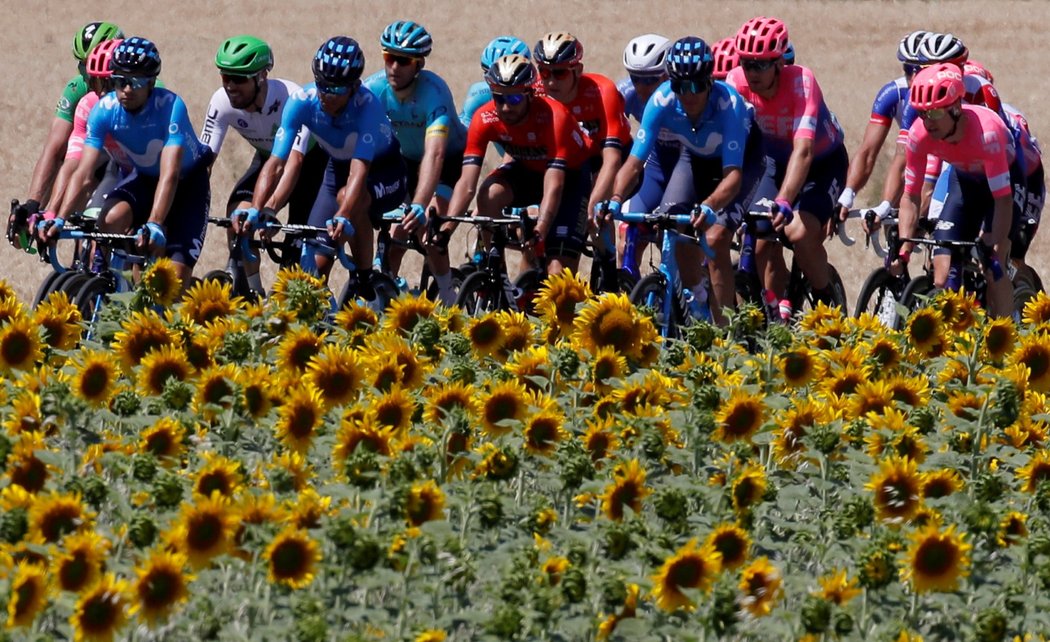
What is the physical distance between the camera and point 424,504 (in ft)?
19.4

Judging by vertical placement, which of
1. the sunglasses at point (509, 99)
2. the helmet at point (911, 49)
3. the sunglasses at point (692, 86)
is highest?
the helmet at point (911, 49)

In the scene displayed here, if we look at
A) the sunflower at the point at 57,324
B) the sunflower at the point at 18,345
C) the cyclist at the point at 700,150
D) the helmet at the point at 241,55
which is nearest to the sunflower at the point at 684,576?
the sunflower at the point at 18,345

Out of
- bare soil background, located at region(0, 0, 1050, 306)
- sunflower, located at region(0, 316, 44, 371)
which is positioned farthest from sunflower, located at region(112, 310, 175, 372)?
bare soil background, located at region(0, 0, 1050, 306)

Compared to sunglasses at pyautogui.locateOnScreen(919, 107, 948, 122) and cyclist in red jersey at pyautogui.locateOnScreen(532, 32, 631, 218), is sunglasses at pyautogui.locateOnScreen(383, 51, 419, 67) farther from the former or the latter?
sunglasses at pyautogui.locateOnScreen(919, 107, 948, 122)

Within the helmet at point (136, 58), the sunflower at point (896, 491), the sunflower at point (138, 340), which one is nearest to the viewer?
the sunflower at point (896, 491)

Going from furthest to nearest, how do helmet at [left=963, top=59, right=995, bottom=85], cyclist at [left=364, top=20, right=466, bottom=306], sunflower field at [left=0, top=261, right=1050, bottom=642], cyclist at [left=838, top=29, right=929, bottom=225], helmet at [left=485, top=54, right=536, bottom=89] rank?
helmet at [left=963, top=59, right=995, bottom=85] < cyclist at [left=838, top=29, right=929, bottom=225] < cyclist at [left=364, top=20, right=466, bottom=306] < helmet at [left=485, top=54, right=536, bottom=89] < sunflower field at [left=0, top=261, right=1050, bottom=642]

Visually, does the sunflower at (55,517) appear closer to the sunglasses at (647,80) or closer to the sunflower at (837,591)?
the sunflower at (837,591)

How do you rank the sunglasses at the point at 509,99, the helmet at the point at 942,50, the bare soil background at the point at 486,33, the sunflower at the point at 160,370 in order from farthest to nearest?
the bare soil background at the point at 486,33, the helmet at the point at 942,50, the sunglasses at the point at 509,99, the sunflower at the point at 160,370

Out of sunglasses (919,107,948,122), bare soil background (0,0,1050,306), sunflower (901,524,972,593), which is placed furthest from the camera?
bare soil background (0,0,1050,306)

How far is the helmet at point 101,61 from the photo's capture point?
1354cm

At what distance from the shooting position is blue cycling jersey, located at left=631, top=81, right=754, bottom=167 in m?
13.3

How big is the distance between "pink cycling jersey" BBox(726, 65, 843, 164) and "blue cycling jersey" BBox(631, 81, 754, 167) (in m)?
0.66

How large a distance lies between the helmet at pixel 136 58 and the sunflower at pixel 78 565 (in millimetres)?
7651

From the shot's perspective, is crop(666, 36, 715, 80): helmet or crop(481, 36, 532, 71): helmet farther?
crop(481, 36, 532, 71): helmet
